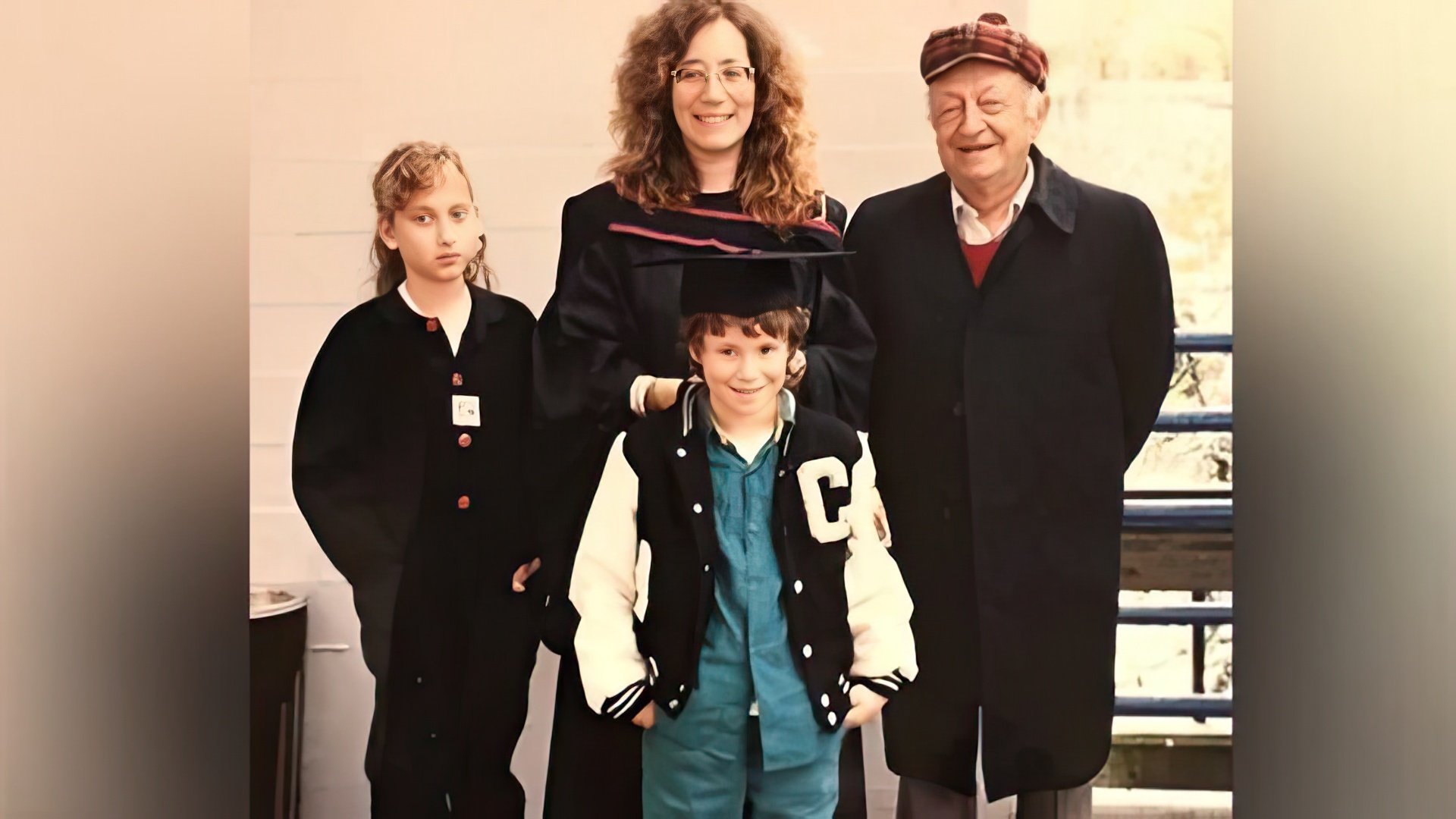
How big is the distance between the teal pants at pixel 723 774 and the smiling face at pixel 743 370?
0.45 m

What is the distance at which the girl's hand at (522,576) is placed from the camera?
1.73 m

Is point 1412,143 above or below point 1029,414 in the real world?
above

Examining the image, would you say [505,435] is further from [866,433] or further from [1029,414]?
[1029,414]

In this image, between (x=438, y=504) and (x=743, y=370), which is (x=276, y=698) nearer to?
(x=438, y=504)

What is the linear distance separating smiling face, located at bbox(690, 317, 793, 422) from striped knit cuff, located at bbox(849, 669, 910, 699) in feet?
1.40

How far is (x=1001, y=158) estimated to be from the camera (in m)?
1.70

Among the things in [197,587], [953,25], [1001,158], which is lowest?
[197,587]

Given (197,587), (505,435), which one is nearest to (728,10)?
(505,435)

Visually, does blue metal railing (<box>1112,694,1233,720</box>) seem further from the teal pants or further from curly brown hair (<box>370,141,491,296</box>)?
curly brown hair (<box>370,141,491,296</box>)

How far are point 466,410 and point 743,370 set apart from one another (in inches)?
18.0

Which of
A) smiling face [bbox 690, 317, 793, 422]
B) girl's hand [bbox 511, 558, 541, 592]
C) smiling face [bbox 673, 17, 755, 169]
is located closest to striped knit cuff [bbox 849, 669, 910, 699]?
smiling face [bbox 690, 317, 793, 422]

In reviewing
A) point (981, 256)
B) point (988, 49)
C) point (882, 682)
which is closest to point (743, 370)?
point (981, 256)

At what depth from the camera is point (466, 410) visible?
1.74 metres

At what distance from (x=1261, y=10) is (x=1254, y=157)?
0.25 meters
